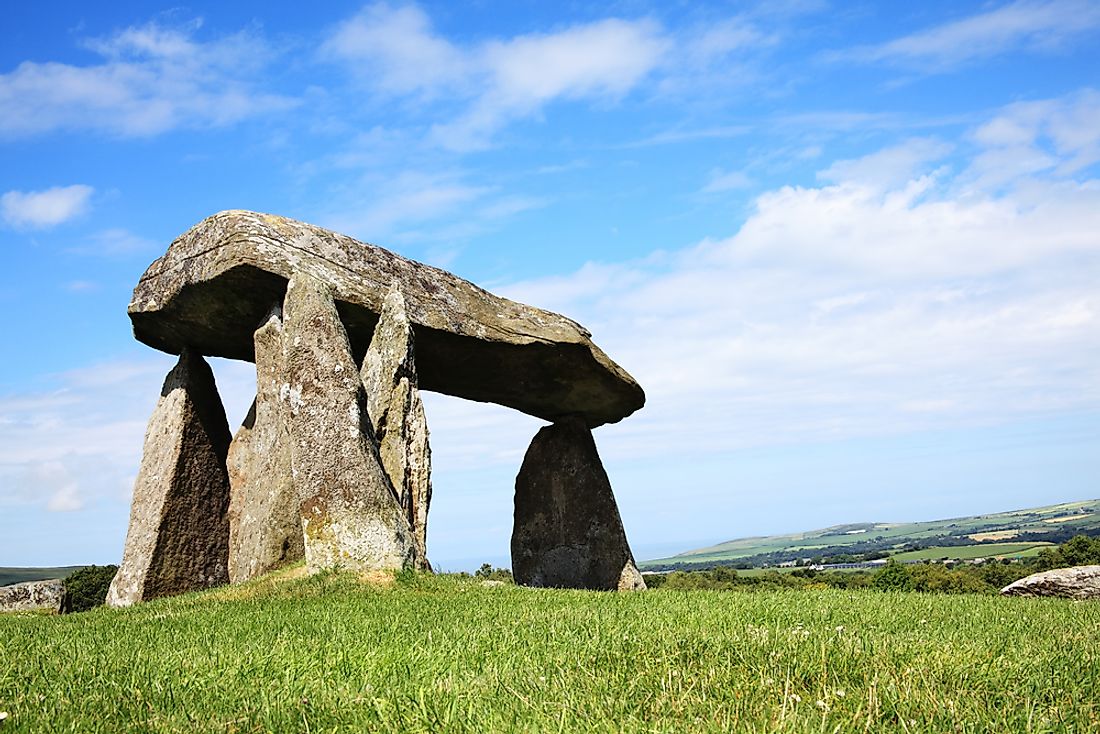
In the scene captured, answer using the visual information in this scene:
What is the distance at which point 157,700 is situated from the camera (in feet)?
17.0

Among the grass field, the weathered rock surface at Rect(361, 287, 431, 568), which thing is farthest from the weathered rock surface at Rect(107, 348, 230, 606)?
the grass field

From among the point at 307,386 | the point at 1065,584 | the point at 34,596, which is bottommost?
the point at 1065,584

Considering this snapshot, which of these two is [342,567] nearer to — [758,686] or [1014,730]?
[758,686]

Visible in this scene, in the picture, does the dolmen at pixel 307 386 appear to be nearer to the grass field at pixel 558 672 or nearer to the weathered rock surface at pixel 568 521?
the weathered rock surface at pixel 568 521

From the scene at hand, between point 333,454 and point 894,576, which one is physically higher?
point 333,454

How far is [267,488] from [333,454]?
10.9 feet

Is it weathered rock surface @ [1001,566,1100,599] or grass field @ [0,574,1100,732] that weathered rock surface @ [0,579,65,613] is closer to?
grass field @ [0,574,1100,732]

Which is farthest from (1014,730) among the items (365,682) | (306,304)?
(306,304)

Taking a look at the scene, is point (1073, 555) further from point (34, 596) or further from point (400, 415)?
point (34, 596)

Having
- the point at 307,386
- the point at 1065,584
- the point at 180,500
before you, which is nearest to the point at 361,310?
the point at 307,386

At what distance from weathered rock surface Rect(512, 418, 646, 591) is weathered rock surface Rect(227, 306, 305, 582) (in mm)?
6934

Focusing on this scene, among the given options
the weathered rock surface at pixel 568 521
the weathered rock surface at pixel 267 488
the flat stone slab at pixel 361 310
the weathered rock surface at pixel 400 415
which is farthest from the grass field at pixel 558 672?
the weathered rock surface at pixel 568 521

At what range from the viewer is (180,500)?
16.6 metres

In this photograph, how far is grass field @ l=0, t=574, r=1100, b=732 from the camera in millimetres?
4578
